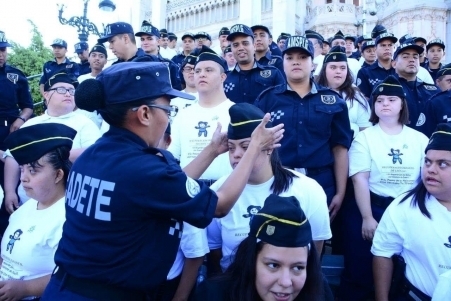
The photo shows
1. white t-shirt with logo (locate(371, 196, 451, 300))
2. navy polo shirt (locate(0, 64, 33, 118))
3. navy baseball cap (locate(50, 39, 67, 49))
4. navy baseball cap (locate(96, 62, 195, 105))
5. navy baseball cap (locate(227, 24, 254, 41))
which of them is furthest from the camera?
navy baseball cap (locate(50, 39, 67, 49))

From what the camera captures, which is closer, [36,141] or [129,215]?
[129,215]

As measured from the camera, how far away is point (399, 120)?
13.5ft

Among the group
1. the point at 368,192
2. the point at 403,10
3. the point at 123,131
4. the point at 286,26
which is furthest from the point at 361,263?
the point at 286,26

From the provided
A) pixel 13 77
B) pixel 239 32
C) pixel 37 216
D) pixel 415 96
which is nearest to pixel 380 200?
pixel 415 96

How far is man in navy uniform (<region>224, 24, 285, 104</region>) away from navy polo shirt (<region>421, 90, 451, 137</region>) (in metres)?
1.82

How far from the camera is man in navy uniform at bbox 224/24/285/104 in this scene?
563cm

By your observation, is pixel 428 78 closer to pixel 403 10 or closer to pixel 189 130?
pixel 189 130

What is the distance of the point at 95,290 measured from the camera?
1.90m

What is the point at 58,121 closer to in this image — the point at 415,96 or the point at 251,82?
the point at 251,82

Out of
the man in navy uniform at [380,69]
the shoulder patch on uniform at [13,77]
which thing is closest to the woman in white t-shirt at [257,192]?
the man in navy uniform at [380,69]

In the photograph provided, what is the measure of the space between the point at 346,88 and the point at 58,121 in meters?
3.26

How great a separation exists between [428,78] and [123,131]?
21.9 ft

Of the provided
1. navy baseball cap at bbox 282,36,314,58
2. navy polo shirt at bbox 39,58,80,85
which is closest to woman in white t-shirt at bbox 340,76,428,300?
navy baseball cap at bbox 282,36,314,58

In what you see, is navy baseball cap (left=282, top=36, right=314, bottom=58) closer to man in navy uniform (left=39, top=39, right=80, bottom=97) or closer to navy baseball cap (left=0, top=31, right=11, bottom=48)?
navy baseball cap (left=0, top=31, right=11, bottom=48)
